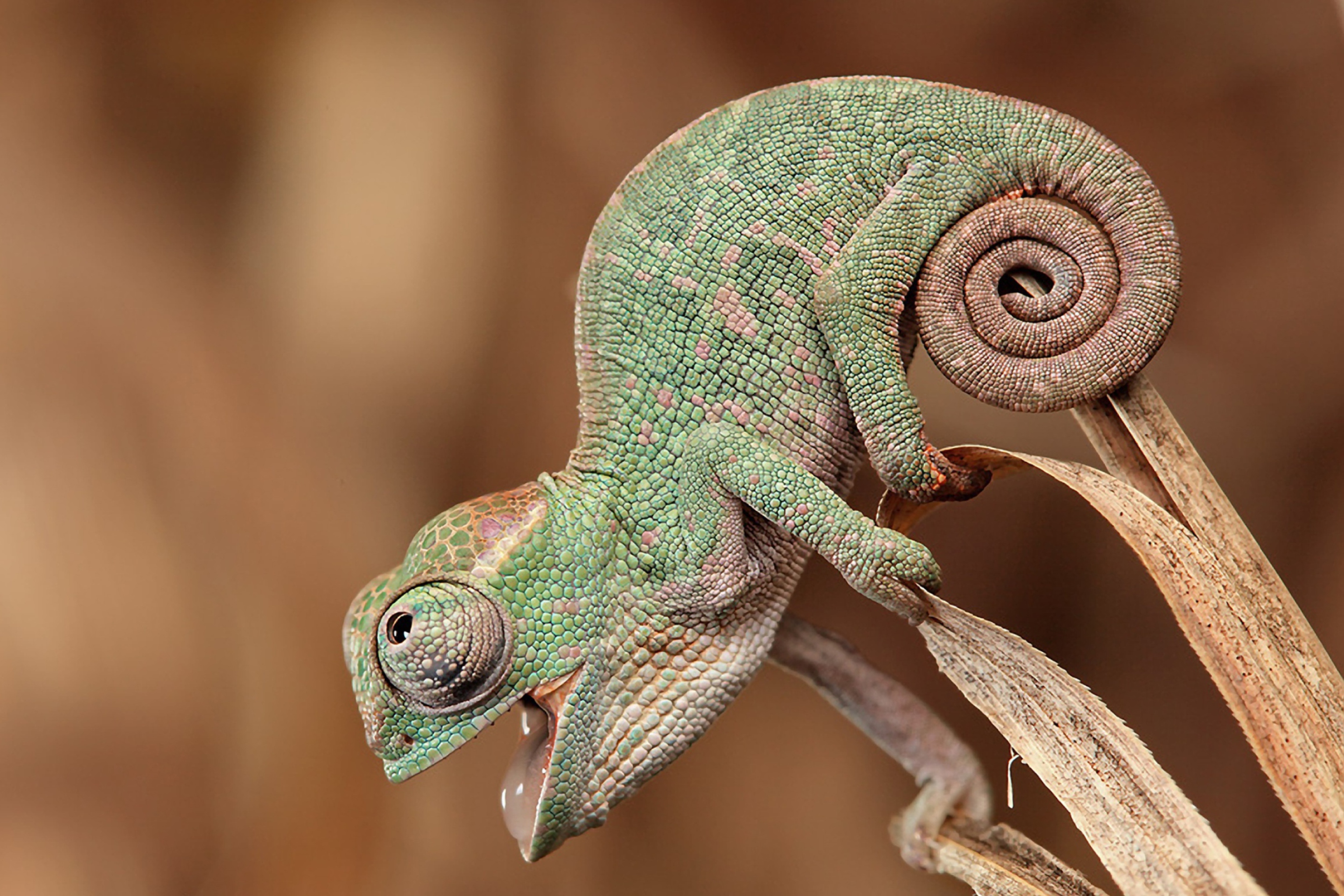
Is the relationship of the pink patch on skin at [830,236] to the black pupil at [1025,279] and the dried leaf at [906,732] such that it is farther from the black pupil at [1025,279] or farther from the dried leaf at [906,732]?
the dried leaf at [906,732]

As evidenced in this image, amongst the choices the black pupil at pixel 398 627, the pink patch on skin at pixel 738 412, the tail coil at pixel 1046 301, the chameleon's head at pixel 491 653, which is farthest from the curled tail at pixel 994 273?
the black pupil at pixel 398 627

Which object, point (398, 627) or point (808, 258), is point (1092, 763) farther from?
point (398, 627)

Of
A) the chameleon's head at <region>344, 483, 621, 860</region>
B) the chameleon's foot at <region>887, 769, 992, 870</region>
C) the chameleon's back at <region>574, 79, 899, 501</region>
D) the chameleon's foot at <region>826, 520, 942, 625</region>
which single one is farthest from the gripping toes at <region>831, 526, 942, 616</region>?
the chameleon's foot at <region>887, 769, 992, 870</region>

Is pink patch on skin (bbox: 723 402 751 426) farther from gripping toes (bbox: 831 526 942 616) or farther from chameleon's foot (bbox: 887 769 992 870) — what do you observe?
chameleon's foot (bbox: 887 769 992 870)

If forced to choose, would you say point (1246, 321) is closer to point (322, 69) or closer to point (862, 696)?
point (862, 696)

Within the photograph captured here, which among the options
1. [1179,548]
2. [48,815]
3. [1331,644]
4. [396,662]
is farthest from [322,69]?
[1331,644]

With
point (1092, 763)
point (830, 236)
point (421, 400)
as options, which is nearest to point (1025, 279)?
point (830, 236)
